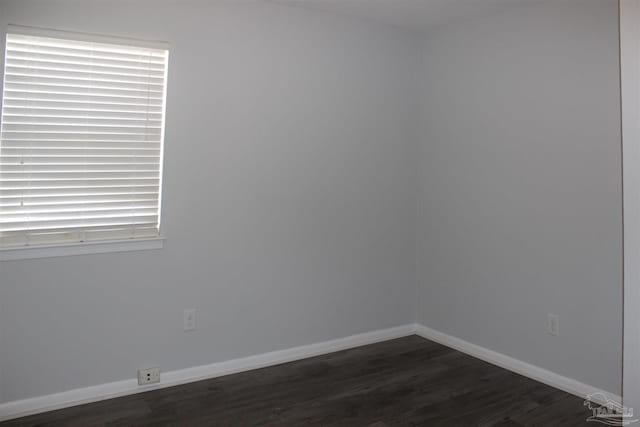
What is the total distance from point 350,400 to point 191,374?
39.4 inches

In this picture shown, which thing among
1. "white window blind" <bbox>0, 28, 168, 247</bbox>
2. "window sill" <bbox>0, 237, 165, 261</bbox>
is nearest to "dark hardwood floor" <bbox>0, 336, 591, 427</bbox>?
"window sill" <bbox>0, 237, 165, 261</bbox>

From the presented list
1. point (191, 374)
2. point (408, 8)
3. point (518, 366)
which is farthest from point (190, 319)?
point (408, 8)

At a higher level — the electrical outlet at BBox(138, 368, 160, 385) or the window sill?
the window sill

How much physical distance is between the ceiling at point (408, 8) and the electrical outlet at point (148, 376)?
243 cm

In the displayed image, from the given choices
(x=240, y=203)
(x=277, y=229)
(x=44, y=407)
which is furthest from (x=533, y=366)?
(x=44, y=407)

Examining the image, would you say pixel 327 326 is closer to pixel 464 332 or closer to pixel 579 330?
pixel 464 332

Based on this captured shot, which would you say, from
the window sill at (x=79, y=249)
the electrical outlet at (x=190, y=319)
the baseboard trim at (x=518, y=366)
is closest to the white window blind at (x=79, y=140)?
the window sill at (x=79, y=249)

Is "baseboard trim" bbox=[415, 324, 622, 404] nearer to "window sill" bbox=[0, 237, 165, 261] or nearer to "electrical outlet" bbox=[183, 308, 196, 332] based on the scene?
"electrical outlet" bbox=[183, 308, 196, 332]

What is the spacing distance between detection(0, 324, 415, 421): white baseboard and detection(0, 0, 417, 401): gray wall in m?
0.05

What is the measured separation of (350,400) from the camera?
2881 millimetres

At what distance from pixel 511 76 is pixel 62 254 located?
296cm

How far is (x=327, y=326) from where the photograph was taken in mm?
3680

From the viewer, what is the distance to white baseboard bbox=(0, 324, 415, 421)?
266 cm

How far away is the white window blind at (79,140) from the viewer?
258 centimetres
